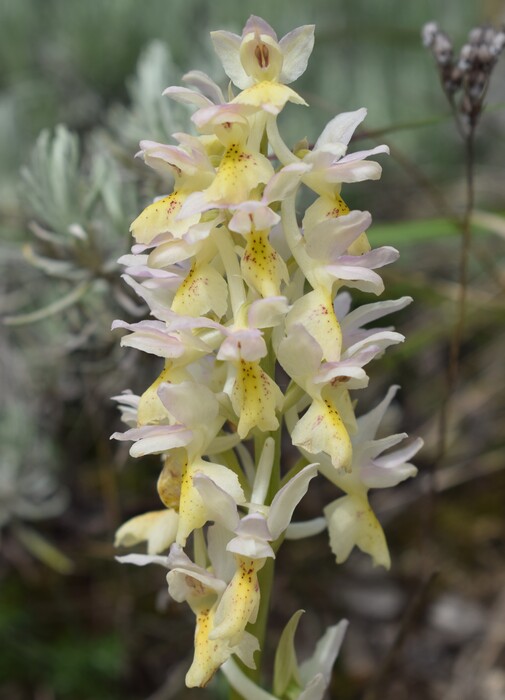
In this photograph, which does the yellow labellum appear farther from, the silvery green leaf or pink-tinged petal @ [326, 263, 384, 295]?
the silvery green leaf

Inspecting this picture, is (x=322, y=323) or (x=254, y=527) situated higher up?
(x=322, y=323)

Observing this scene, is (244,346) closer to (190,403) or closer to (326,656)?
(190,403)

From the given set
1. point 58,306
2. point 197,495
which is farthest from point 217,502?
point 58,306

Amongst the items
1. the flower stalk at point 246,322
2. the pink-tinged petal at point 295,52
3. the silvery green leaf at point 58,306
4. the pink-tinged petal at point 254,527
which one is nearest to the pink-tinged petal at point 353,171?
the flower stalk at point 246,322

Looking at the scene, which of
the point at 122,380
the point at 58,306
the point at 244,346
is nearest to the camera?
the point at 244,346

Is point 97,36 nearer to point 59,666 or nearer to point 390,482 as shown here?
point 59,666
